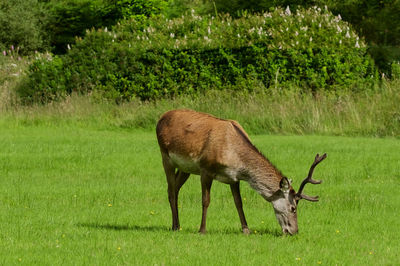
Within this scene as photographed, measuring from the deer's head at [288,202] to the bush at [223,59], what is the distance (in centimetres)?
1493

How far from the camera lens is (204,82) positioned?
81.2 ft

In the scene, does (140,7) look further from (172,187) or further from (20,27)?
(172,187)

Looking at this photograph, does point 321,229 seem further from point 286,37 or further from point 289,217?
point 286,37

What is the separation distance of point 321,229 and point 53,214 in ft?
12.1

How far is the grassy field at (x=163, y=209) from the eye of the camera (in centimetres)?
830

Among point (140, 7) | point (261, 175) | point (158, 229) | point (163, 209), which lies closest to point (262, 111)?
point (163, 209)

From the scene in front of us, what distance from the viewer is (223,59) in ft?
81.5

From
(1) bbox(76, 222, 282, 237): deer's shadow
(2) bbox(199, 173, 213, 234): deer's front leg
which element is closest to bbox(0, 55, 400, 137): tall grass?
(1) bbox(76, 222, 282, 237): deer's shadow

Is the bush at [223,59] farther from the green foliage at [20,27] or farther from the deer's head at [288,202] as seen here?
the deer's head at [288,202]

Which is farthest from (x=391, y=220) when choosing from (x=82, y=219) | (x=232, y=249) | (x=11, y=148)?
(x=11, y=148)

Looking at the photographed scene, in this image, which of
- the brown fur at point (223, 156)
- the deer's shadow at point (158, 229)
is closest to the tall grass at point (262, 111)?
the deer's shadow at point (158, 229)

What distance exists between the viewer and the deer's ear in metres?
8.75

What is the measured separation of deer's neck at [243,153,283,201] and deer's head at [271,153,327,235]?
0.42ft

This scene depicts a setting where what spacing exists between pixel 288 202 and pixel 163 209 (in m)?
2.94
